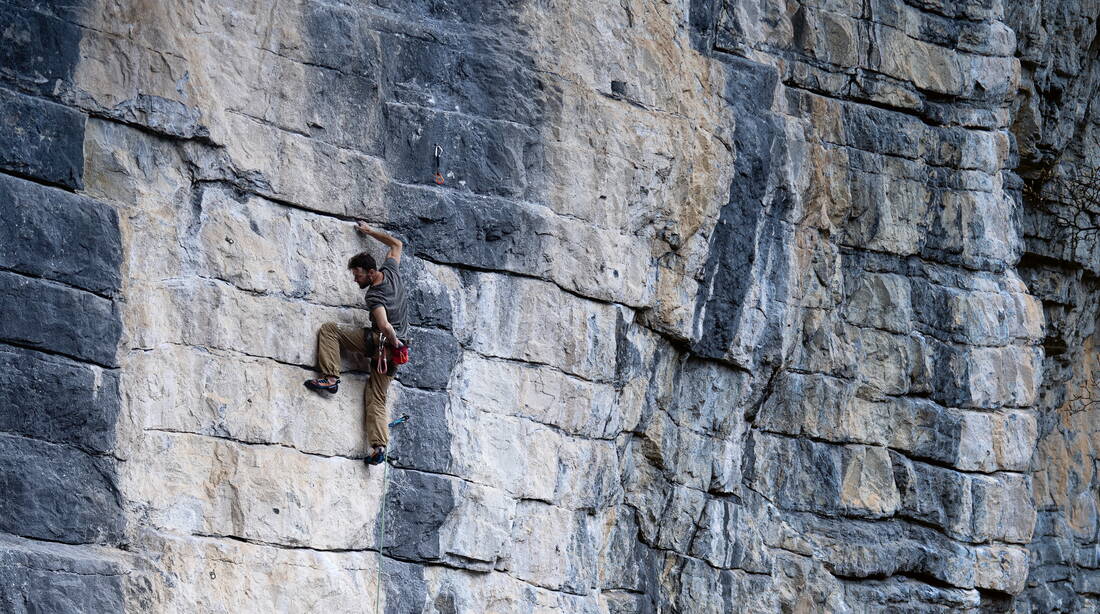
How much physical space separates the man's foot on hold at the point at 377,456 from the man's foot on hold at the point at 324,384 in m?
0.64

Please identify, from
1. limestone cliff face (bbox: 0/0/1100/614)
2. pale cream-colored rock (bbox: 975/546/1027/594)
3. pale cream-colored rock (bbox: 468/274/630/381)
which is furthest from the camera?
pale cream-colored rock (bbox: 975/546/1027/594)

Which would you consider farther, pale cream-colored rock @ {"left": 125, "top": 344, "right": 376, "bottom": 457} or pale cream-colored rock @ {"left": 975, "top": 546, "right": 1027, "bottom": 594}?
pale cream-colored rock @ {"left": 975, "top": 546, "right": 1027, "bottom": 594}

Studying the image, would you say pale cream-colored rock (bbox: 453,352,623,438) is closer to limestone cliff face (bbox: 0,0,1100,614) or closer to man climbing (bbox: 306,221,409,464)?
limestone cliff face (bbox: 0,0,1100,614)

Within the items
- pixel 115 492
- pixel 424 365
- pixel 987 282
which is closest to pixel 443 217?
pixel 424 365

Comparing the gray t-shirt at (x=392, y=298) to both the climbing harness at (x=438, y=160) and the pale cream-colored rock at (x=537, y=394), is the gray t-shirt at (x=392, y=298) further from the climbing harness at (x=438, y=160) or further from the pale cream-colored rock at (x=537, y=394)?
the climbing harness at (x=438, y=160)

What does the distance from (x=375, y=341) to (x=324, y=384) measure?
22.0 inches

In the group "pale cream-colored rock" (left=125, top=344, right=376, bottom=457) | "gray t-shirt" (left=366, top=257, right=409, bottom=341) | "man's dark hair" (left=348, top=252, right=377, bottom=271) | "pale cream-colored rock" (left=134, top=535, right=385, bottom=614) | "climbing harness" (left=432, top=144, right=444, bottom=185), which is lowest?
"pale cream-colored rock" (left=134, top=535, right=385, bottom=614)

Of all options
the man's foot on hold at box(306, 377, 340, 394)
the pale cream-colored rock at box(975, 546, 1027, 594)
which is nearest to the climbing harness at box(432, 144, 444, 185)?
the man's foot on hold at box(306, 377, 340, 394)

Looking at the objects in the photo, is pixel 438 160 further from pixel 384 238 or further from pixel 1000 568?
pixel 1000 568

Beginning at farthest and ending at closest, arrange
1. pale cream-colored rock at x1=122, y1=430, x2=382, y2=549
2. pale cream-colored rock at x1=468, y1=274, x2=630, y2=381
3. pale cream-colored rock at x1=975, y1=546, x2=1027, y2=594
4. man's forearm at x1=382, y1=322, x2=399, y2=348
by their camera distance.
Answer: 1. pale cream-colored rock at x1=975, y1=546, x2=1027, y2=594
2. pale cream-colored rock at x1=468, y1=274, x2=630, y2=381
3. man's forearm at x1=382, y1=322, x2=399, y2=348
4. pale cream-colored rock at x1=122, y1=430, x2=382, y2=549

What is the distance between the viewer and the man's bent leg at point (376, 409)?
36.8 feet

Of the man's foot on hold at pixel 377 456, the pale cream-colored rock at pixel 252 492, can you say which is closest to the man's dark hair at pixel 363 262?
the man's foot on hold at pixel 377 456

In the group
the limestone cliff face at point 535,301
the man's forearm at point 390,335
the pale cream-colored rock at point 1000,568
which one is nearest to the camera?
the limestone cliff face at point 535,301

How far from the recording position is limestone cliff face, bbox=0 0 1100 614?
10070 mm
